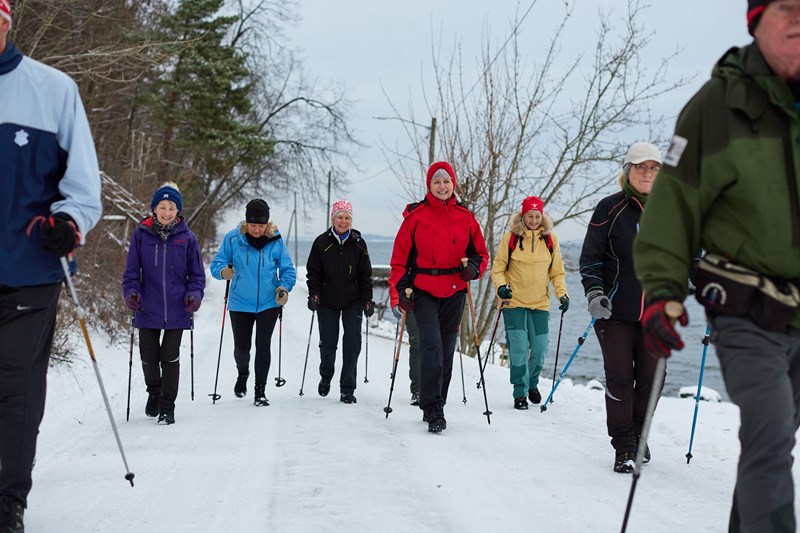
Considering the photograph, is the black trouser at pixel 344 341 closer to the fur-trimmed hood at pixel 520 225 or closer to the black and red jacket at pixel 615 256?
the fur-trimmed hood at pixel 520 225

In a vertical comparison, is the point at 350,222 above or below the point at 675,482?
above

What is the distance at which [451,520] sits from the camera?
14.6 feet

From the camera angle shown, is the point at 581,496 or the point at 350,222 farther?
the point at 350,222

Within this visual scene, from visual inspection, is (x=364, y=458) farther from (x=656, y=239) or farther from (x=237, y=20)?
(x=237, y=20)

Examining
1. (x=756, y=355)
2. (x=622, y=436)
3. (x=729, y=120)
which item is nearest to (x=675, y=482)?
(x=622, y=436)

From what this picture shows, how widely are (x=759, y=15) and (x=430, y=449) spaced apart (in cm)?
415

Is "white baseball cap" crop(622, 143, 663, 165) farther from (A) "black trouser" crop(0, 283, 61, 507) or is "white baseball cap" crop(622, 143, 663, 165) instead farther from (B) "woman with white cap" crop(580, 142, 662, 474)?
(A) "black trouser" crop(0, 283, 61, 507)

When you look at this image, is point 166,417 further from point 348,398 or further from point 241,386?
point 348,398

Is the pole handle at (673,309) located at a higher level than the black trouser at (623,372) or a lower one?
higher

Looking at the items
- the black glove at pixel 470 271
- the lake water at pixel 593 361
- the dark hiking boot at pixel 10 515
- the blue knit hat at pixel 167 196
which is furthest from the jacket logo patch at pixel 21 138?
the lake water at pixel 593 361

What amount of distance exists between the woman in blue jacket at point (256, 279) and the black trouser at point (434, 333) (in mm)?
1964

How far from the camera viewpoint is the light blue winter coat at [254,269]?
859 cm

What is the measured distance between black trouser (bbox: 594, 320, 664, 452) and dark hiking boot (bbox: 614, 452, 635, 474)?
35 millimetres

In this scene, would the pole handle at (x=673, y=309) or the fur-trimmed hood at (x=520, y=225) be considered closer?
the pole handle at (x=673, y=309)
